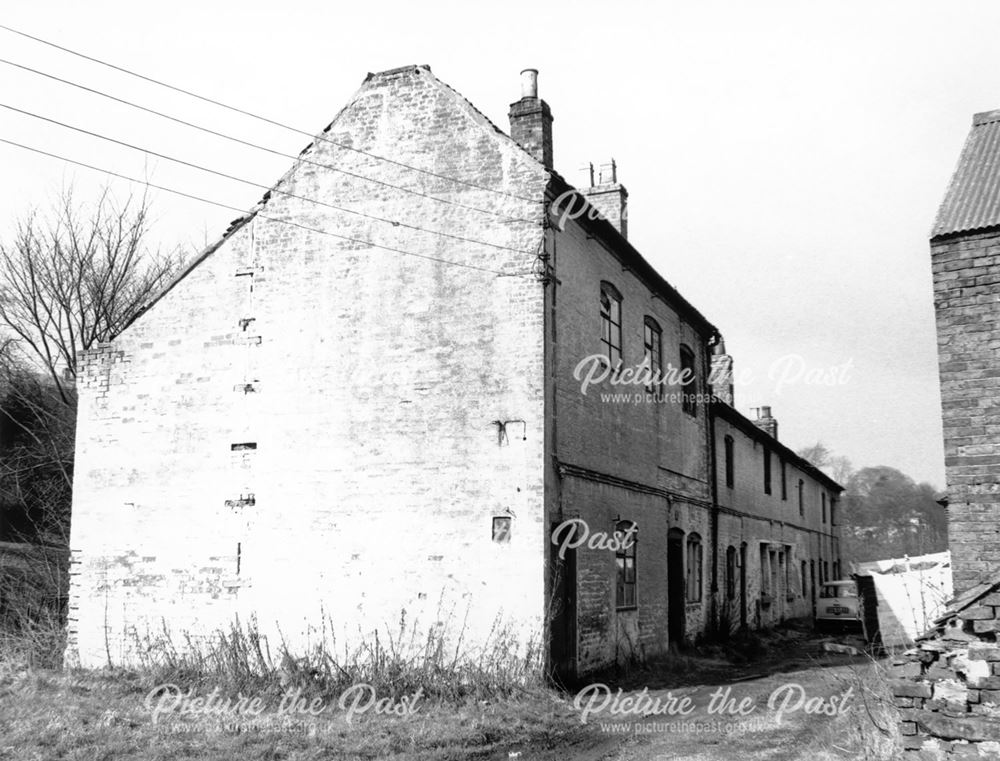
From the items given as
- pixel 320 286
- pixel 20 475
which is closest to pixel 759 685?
Answer: pixel 320 286

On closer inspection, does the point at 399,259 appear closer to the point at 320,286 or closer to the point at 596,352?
the point at 320,286

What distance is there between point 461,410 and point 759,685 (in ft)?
21.7

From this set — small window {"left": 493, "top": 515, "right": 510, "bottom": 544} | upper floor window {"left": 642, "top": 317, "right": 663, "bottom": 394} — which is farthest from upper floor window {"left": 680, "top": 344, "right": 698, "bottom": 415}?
small window {"left": 493, "top": 515, "right": 510, "bottom": 544}

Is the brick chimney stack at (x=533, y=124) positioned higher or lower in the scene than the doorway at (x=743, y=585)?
higher

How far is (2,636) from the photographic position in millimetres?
16406

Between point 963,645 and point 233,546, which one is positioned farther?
point 233,546

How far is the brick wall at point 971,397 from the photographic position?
32.9 feet

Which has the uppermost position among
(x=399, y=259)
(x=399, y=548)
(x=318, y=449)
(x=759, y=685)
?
(x=399, y=259)

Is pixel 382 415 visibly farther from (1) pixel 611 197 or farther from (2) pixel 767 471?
(2) pixel 767 471

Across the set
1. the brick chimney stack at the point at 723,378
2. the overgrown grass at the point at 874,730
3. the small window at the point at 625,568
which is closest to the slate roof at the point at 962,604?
the overgrown grass at the point at 874,730

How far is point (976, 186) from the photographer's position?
11.2 meters

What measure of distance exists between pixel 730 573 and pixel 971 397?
1455cm

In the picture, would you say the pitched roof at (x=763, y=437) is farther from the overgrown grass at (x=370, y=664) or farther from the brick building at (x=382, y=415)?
the overgrown grass at (x=370, y=664)

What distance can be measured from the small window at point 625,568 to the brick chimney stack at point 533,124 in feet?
20.9
